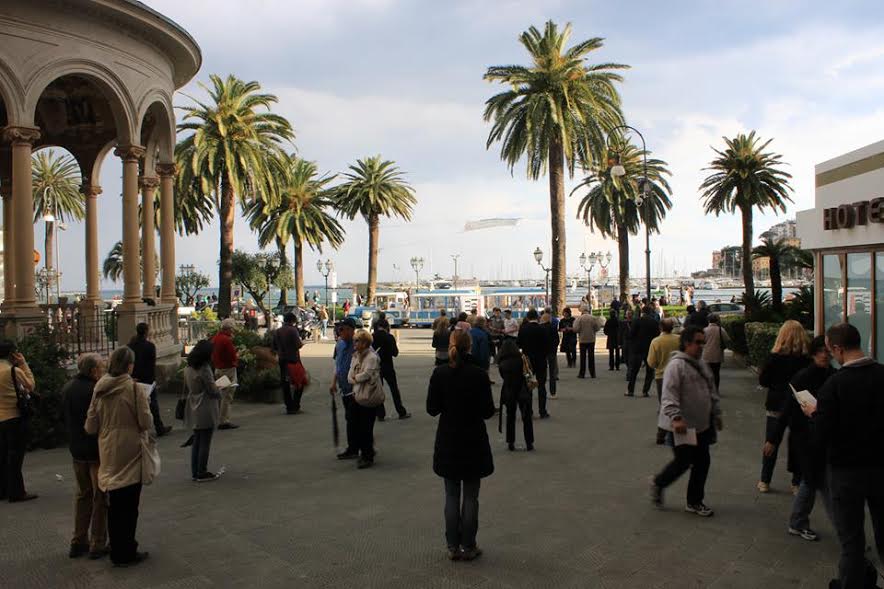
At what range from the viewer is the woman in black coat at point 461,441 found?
552 centimetres

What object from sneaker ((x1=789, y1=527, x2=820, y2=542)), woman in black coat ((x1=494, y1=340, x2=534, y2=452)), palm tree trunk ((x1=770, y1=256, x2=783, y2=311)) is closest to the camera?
sneaker ((x1=789, y1=527, x2=820, y2=542))

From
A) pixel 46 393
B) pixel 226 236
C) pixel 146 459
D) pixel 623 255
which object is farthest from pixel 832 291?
pixel 623 255

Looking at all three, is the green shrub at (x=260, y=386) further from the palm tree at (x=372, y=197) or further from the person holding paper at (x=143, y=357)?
the palm tree at (x=372, y=197)

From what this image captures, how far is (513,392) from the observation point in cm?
966

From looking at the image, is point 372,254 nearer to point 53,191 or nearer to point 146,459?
point 53,191

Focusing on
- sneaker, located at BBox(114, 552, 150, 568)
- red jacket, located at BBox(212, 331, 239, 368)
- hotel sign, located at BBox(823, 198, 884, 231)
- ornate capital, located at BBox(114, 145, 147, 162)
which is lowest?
sneaker, located at BBox(114, 552, 150, 568)

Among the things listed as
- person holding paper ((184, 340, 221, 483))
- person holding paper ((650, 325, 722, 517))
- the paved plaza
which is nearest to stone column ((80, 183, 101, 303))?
the paved plaza

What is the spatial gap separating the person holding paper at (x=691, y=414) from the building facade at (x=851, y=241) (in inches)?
234

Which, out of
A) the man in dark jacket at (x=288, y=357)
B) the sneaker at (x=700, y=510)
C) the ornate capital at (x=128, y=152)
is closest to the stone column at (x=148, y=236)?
the ornate capital at (x=128, y=152)

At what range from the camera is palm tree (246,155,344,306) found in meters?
44.2

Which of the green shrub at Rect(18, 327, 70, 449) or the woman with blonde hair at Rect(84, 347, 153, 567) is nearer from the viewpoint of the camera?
the woman with blonde hair at Rect(84, 347, 153, 567)

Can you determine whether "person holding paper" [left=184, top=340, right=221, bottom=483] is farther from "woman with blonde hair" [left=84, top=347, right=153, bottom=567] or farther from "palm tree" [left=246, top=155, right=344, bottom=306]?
"palm tree" [left=246, top=155, right=344, bottom=306]

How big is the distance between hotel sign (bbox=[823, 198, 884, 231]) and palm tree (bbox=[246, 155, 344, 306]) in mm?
35261

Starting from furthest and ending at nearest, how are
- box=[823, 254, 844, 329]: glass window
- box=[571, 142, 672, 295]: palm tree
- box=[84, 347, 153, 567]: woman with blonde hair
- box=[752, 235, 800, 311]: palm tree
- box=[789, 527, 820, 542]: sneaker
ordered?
box=[571, 142, 672, 295]: palm tree, box=[752, 235, 800, 311]: palm tree, box=[823, 254, 844, 329]: glass window, box=[789, 527, 820, 542]: sneaker, box=[84, 347, 153, 567]: woman with blonde hair
